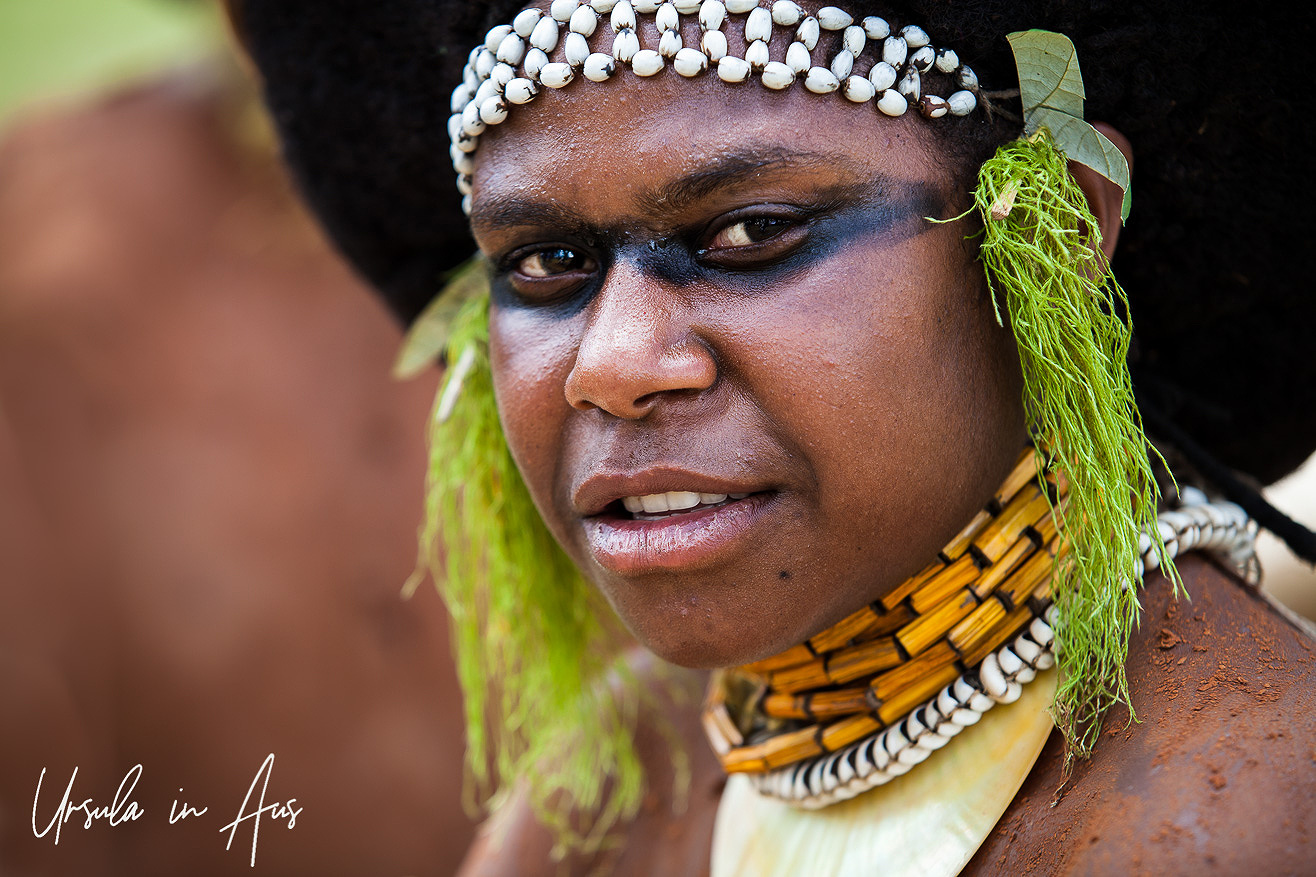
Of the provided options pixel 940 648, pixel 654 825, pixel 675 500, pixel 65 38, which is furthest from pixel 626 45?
pixel 65 38

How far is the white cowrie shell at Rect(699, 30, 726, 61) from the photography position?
56.6 inches

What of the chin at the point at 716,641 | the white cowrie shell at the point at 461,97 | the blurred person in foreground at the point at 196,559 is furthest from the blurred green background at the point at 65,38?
the chin at the point at 716,641

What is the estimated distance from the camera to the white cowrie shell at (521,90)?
1549mm

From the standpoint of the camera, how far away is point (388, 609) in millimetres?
4012

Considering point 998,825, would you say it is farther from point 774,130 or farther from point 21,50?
point 21,50

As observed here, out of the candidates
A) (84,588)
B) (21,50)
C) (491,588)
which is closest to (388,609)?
(84,588)

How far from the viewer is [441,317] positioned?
2113 millimetres

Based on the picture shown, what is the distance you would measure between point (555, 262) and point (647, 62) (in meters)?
0.32

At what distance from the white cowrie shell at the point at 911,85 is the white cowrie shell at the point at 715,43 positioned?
0.79 feet

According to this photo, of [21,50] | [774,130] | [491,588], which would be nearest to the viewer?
[774,130]

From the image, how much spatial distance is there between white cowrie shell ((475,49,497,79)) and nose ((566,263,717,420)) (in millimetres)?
363

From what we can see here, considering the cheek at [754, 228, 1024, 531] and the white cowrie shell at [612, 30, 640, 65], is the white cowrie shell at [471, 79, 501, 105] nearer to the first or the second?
the white cowrie shell at [612, 30, 640, 65]

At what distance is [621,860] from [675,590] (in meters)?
0.88

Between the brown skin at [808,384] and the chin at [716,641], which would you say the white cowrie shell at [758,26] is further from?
the chin at [716,641]
